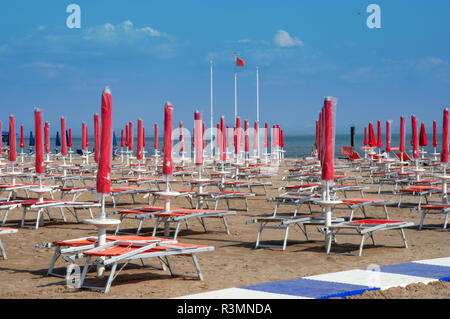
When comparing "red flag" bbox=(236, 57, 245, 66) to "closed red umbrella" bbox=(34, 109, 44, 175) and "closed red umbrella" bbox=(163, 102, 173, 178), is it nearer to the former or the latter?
"closed red umbrella" bbox=(34, 109, 44, 175)

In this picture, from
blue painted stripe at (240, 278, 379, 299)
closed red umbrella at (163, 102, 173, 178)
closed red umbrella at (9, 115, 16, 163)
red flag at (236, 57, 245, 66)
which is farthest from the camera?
red flag at (236, 57, 245, 66)

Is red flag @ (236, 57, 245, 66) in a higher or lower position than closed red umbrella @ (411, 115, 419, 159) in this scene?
higher

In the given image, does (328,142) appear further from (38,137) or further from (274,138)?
(274,138)

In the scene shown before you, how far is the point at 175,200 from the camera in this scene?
1523cm

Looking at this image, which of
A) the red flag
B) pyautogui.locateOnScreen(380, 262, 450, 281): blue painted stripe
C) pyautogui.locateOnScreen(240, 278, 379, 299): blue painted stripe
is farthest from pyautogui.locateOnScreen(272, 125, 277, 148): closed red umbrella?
pyautogui.locateOnScreen(240, 278, 379, 299): blue painted stripe

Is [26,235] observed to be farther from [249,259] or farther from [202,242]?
[249,259]

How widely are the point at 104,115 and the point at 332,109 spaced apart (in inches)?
127

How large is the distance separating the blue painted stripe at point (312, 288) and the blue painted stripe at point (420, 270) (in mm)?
964

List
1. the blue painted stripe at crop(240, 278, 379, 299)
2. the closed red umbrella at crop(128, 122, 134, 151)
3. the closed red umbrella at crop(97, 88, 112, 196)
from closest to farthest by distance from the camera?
1. the blue painted stripe at crop(240, 278, 379, 299)
2. the closed red umbrella at crop(97, 88, 112, 196)
3. the closed red umbrella at crop(128, 122, 134, 151)

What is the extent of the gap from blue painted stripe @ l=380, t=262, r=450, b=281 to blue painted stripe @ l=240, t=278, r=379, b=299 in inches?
37.9

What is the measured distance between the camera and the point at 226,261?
741 cm

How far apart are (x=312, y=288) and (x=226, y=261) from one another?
6.87 feet

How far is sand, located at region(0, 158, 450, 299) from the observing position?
569 centimetres

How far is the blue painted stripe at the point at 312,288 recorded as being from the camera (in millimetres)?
5211
